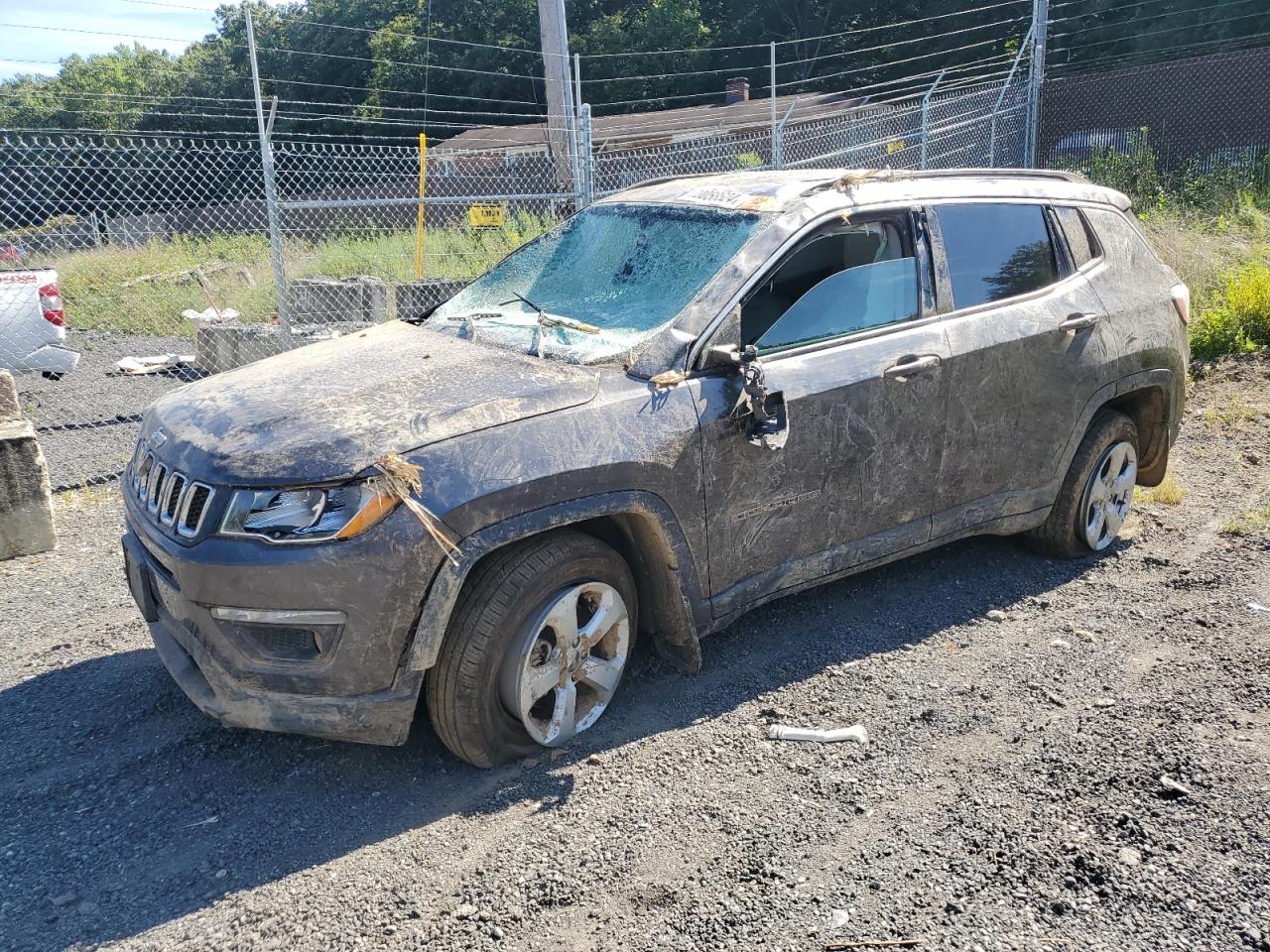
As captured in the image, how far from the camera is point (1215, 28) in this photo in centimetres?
2709

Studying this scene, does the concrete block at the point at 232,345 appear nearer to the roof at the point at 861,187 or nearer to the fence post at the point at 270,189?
the fence post at the point at 270,189

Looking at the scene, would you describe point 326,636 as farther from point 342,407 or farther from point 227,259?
point 227,259

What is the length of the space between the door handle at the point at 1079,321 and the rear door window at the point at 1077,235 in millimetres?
281

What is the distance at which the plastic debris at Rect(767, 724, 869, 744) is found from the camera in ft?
11.7

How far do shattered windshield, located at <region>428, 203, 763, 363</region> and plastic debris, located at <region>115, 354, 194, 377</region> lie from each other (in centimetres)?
744

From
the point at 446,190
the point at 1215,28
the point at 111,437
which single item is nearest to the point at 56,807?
the point at 111,437

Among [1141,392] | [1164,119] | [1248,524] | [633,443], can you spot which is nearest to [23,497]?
[633,443]

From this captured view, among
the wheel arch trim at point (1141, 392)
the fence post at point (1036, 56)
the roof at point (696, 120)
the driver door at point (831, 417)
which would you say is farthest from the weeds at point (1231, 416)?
the roof at point (696, 120)

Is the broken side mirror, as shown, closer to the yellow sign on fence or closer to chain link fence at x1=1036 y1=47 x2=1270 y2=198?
the yellow sign on fence

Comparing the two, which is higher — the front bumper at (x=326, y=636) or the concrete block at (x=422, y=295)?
the concrete block at (x=422, y=295)

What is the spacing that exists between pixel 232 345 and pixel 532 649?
23.1ft

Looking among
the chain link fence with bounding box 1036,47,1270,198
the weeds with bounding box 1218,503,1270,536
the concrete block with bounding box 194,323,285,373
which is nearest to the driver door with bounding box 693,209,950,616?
the weeds with bounding box 1218,503,1270,536

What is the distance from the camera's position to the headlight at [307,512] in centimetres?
296

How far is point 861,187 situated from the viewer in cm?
421
